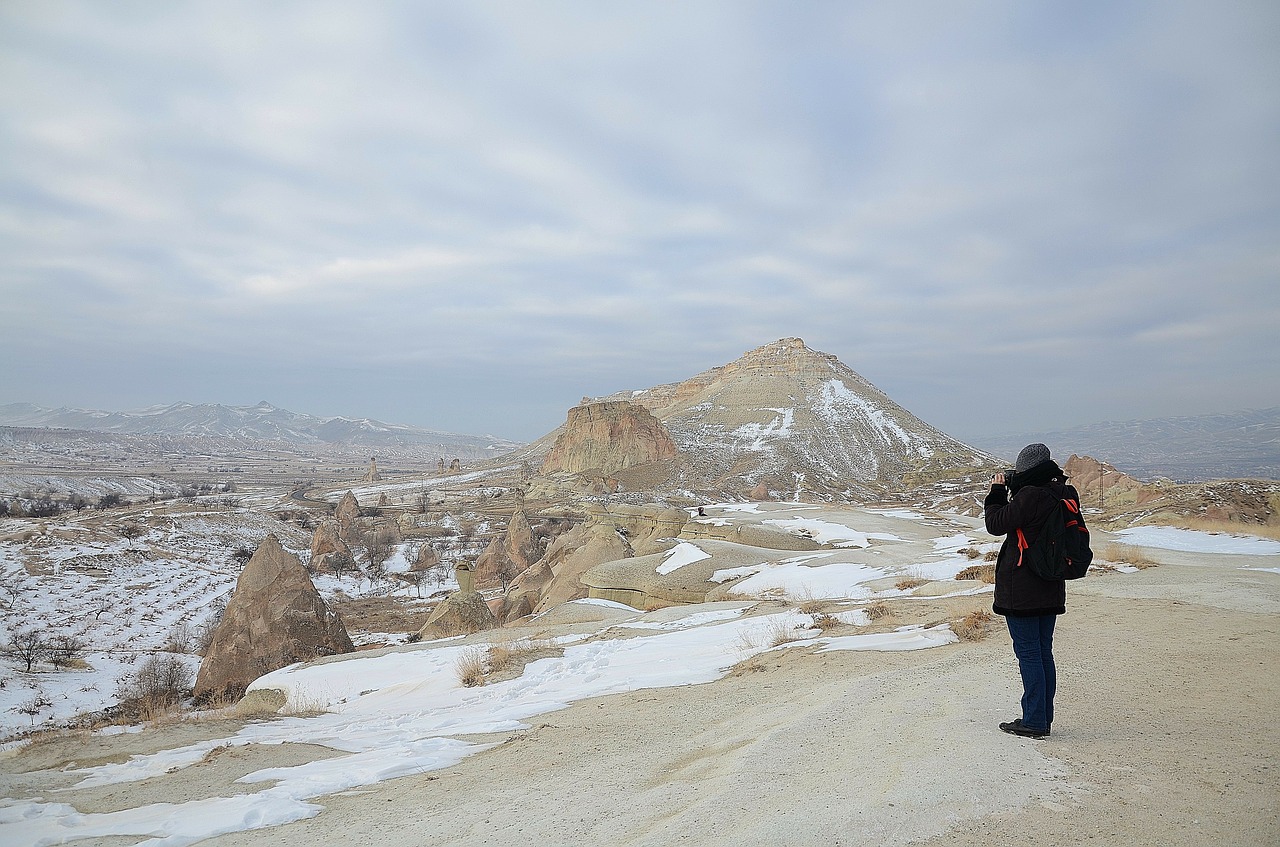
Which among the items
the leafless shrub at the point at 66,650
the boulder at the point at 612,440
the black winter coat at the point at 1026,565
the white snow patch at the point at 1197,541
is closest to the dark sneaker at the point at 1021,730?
the black winter coat at the point at 1026,565

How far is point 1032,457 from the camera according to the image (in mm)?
4828

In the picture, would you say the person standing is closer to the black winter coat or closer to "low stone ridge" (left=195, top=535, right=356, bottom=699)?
the black winter coat

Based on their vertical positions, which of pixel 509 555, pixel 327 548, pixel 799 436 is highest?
pixel 799 436

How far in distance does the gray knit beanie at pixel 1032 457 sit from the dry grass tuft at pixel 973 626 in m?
3.99

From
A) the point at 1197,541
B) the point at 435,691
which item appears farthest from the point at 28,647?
the point at 1197,541

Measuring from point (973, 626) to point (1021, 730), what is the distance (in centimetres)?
417

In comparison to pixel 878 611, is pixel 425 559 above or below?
below

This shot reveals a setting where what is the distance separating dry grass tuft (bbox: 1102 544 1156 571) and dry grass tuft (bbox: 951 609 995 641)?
244 inches

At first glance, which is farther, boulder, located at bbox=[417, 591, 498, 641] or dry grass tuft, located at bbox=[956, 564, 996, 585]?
boulder, located at bbox=[417, 591, 498, 641]

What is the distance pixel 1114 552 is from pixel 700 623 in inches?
341

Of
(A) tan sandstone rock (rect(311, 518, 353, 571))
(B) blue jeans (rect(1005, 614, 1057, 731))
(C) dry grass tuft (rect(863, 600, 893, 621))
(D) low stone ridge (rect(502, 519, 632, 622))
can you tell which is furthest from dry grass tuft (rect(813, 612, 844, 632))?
(A) tan sandstone rock (rect(311, 518, 353, 571))

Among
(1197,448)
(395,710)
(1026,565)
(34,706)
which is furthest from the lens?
(1197,448)

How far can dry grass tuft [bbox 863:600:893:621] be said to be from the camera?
34.3 ft

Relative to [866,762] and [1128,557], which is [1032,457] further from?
[1128,557]
